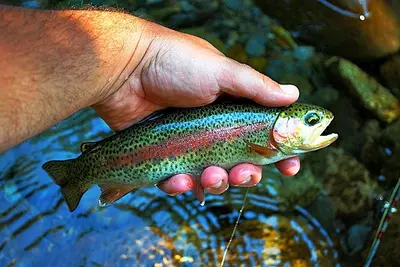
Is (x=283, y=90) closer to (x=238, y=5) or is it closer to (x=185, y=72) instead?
(x=185, y=72)

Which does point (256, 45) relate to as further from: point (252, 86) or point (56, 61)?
point (56, 61)

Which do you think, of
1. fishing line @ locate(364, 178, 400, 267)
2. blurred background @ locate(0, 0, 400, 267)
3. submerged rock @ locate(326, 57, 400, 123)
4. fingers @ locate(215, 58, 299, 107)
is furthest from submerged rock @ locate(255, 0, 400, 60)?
fingers @ locate(215, 58, 299, 107)

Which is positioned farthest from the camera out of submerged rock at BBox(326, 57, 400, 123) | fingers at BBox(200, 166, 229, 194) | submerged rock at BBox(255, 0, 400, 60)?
submerged rock at BBox(255, 0, 400, 60)

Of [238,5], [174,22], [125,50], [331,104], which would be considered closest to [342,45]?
[331,104]

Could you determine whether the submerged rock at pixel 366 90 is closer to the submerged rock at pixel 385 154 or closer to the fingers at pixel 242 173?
the submerged rock at pixel 385 154

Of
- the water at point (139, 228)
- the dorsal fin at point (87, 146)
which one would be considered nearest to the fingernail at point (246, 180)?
the dorsal fin at point (87, 146)

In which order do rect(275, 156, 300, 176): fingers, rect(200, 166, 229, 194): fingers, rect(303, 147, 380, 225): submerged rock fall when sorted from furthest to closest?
rect(303, 147, 380, 225): submerged rock < rect(275, 156, 300, 176): fingers < rect(200, 166, 229, 194): fingers

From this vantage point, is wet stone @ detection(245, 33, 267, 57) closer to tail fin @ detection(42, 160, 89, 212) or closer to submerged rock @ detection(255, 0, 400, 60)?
submerged rock @ detection(255, 0, 400, 60)
